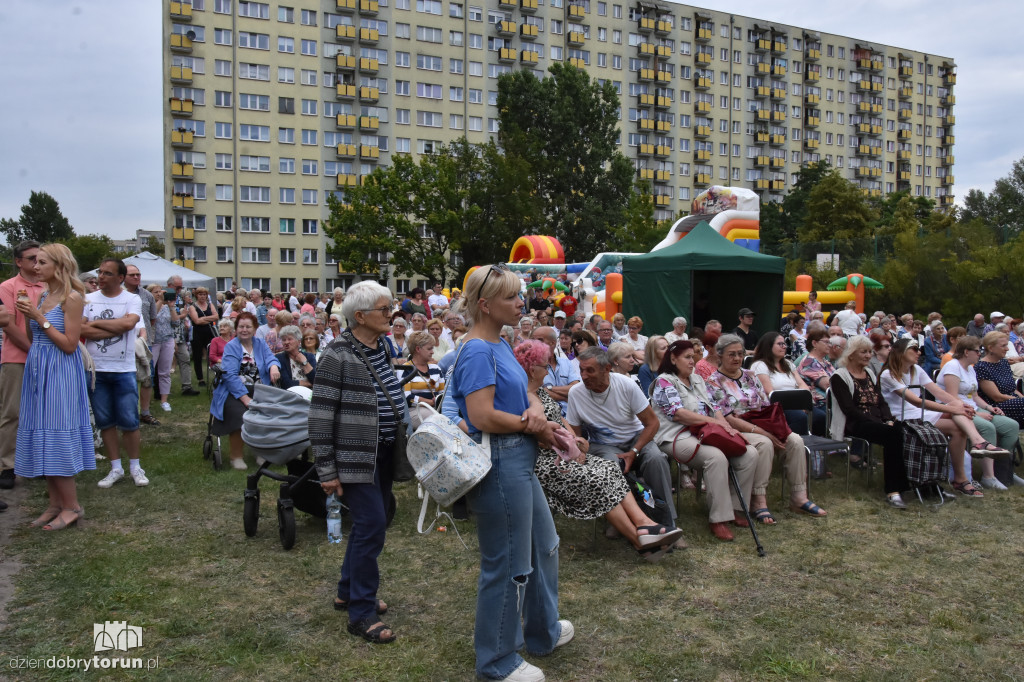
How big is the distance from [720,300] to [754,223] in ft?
21.5

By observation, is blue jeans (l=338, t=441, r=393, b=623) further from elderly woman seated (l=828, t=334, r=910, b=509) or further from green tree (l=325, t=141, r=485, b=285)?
green tree (l=325, t=141, r=485, b=285)

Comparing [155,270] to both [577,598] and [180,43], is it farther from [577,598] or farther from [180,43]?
[180,43]

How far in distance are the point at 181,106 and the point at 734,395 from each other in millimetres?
51575

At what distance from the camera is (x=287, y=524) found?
475 cm

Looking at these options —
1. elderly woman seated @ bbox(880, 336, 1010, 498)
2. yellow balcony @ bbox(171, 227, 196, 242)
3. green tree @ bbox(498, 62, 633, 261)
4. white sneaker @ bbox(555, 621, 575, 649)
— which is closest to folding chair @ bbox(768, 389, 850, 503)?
elderly woman seated @ bbox(880, 336, 1010, 498)

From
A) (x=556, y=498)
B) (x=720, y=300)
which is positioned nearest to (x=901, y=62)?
(x=720, y=300)

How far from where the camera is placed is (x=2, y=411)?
5.62 metres

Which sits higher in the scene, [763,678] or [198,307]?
[198,307]

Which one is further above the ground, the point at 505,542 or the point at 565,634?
the point at 505,542

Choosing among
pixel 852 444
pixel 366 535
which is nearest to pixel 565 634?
pixel 366 535

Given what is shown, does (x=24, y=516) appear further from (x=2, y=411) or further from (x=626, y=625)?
(x=626, y=625)

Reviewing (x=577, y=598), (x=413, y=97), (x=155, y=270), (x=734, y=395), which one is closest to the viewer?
(x=577, y=598)

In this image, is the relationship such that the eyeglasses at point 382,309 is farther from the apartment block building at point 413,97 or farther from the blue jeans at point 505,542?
the apartment block building at point 413,97

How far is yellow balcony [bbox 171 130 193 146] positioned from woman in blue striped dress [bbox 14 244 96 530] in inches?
1950
